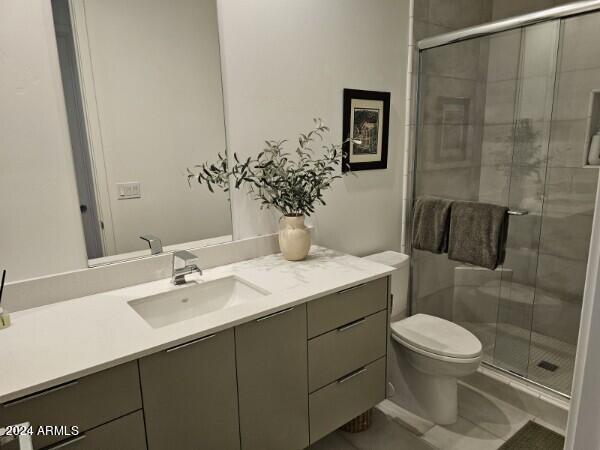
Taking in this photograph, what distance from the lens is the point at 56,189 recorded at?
1.42 metres

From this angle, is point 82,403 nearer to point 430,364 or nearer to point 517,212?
point 430,364

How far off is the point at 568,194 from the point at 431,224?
79 centimetres

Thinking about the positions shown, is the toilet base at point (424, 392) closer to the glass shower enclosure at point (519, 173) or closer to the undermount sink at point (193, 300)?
the glass shower enclosure at point (519, 173)

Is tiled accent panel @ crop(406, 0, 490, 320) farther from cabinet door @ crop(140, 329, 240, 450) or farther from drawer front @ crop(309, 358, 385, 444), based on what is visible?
cabinet door @ crop(140, 329, 240, 450)

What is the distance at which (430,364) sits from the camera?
6.30 ft

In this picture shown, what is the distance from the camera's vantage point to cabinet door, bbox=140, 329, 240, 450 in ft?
3.82

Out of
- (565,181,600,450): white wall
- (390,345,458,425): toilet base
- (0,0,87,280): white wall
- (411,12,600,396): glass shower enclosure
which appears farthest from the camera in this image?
(411,12,600,396): glass shower enclosure

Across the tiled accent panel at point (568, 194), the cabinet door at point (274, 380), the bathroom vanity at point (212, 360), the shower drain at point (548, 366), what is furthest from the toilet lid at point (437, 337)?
the tiled accent panel at point (568, 194)

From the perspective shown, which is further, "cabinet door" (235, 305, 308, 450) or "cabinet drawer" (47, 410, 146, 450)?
"cabinet door" (235, 305, 308, 450)

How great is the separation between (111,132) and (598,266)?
153cm

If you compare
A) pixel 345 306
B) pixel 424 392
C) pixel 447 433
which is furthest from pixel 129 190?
pixel 447 433

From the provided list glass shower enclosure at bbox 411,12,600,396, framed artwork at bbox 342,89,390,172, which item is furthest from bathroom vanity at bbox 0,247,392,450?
glass shower enclosure at bbox 411,12,600,396

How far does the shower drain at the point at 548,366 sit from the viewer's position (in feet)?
7.41

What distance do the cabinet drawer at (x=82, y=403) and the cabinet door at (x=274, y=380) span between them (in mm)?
334
